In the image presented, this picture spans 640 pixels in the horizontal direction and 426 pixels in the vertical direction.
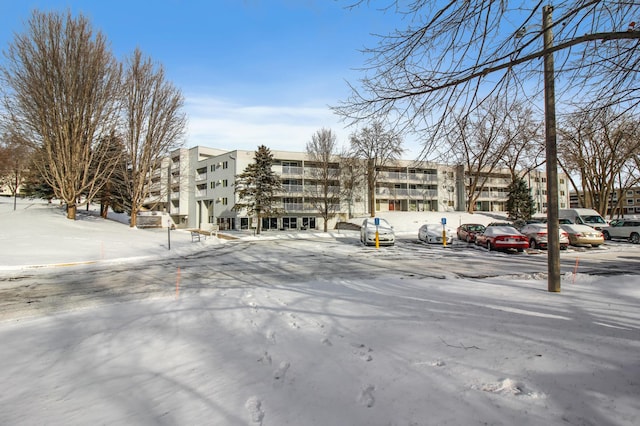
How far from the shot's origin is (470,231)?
24.2 meters

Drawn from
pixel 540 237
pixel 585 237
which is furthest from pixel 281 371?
pixel 585 237

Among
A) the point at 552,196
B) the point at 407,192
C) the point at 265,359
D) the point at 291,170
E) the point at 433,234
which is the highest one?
the point at 291,170

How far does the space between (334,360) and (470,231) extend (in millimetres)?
23063

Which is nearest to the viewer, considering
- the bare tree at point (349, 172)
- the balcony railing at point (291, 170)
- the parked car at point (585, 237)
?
the parked car at point (585, 237)

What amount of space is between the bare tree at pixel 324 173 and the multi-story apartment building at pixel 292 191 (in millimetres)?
409

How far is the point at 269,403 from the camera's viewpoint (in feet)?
9.65

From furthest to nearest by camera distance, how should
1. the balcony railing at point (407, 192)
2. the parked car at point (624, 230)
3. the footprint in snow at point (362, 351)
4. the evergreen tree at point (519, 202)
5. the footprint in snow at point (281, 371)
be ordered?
1. the balcony railing at point (407, 192)
2. the evergreen tree at point (519, 202)
3. the parked car at point (624, 230)
4. the footprint in snow at point (362, 351)
5. the footprint in snow at point (281, 371)

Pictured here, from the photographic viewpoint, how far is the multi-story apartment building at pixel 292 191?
4962cm

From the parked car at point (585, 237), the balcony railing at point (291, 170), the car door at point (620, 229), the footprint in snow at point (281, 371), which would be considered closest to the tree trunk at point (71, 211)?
the balcony railing at point (291, 170)

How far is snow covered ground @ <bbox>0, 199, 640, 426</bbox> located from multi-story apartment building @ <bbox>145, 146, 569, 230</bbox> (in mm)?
38866

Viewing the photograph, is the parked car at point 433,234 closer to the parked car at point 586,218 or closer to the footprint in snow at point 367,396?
the parked car at point 586,218

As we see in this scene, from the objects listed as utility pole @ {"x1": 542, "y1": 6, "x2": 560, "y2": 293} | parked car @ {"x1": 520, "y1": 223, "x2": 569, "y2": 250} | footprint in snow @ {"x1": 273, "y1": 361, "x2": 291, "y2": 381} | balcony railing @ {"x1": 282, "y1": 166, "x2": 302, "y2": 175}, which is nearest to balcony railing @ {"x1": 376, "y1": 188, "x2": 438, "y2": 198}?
balcony railing @ {"x1": 282, "y1": 166, "x2": 302, "y2": 175}

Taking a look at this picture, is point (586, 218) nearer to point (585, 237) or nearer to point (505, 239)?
point (585, 237)

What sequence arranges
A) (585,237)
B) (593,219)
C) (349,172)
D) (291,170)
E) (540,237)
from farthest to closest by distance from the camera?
1. (291,170)
2. (349,172)
3. (593,219)
4. (585,237)
5. (540,237)
